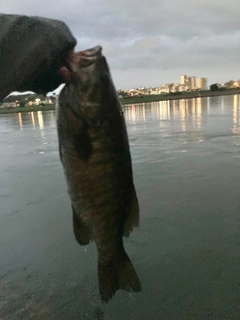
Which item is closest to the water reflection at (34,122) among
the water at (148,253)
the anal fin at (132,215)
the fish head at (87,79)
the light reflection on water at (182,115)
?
the light reflection on water at (182,115)

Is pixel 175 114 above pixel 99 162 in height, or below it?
below

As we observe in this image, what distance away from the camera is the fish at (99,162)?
215 cm

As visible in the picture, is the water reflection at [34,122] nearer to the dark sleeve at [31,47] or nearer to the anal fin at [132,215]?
the anal fin at [132,215]

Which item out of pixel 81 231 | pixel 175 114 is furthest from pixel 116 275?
pixel 175 114

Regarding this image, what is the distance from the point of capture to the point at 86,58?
2.11 meters

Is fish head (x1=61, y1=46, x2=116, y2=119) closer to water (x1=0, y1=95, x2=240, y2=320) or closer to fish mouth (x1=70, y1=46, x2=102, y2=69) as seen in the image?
fish mouth (x1=70, y1=46, x2=102, y2=69)

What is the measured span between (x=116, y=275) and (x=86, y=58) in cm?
178

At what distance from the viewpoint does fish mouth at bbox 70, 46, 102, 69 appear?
210 centimetres

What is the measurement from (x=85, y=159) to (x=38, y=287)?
8.47 feet

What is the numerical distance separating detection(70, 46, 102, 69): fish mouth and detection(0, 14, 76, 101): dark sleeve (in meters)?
0.07

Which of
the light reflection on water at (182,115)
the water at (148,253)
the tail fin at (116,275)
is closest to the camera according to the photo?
the tail fin at (116,275)

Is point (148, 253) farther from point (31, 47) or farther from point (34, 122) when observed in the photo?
point (34, 122)

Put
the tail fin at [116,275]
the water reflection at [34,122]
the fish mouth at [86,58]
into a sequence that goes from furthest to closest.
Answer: the water reflection at [34,122]
the tail fin at [116,275]
the fish mouth at [86,58]

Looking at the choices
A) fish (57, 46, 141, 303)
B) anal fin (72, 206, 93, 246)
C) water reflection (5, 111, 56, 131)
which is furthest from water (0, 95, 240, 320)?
water reflection (5, 111, 56, 131)
